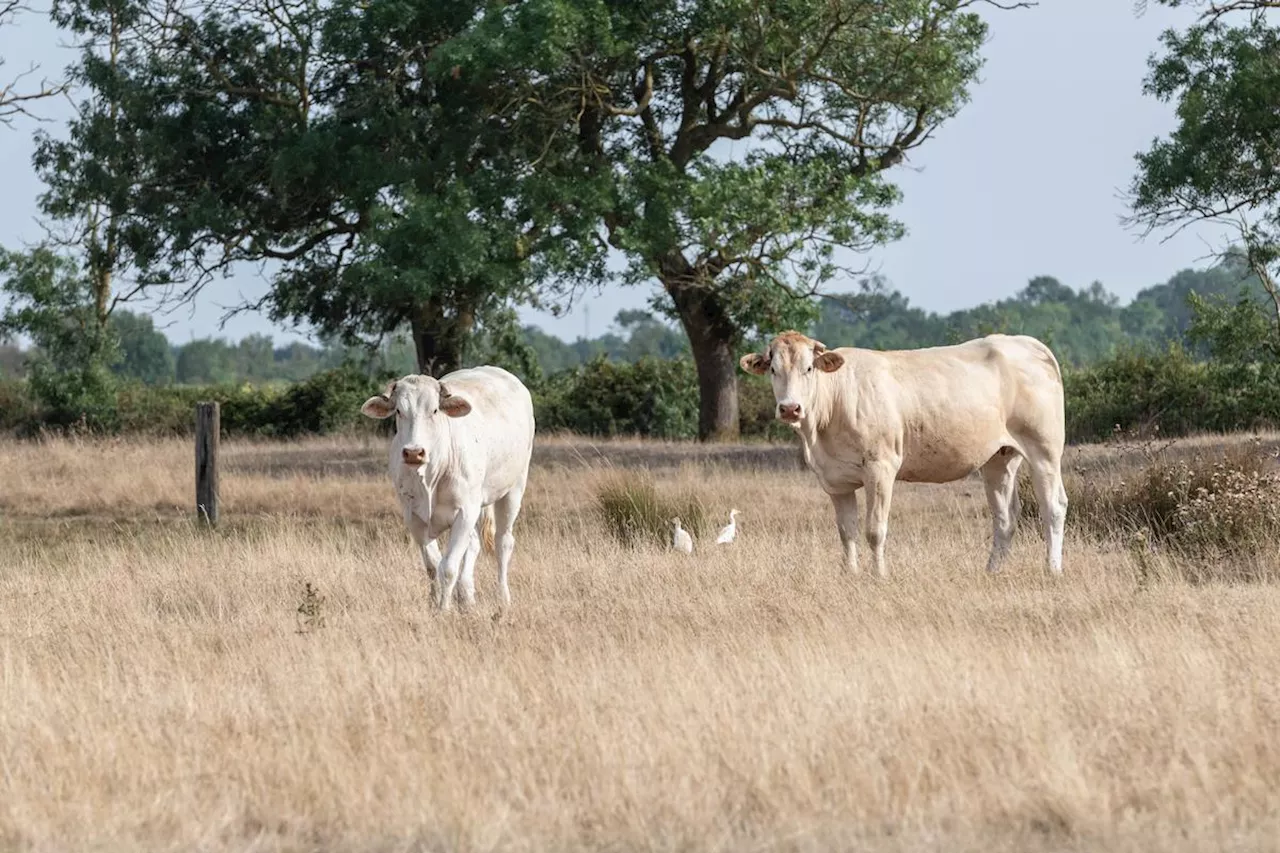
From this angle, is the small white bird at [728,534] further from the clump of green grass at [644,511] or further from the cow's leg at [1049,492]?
the cow's leg at [1049,492]

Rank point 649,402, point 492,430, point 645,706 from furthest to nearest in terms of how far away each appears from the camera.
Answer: point 649,402, point 492,430, point 645,706

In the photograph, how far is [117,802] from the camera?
6.36 m

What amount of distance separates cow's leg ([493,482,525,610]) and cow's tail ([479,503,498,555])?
4cm

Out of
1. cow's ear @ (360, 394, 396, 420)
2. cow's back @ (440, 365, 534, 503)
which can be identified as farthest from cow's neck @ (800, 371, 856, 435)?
cow's ear @ (360, 394, 396, 420)

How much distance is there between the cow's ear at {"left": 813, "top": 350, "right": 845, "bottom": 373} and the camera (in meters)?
11.9

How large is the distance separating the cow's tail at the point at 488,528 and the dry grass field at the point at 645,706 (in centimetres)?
30

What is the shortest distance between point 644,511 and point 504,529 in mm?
3972

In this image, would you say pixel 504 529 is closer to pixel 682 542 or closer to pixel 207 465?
pixel 682 542

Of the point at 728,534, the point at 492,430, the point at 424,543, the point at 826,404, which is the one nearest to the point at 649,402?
the point at 728,534

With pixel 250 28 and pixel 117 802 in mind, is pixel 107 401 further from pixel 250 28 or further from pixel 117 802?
pixel 117 802

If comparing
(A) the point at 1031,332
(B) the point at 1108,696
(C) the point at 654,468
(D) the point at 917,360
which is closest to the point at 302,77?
(C) the point at 654,468

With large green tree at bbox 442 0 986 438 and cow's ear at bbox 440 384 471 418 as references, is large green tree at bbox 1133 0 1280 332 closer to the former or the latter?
large green tree at bbox 442 0 986 438

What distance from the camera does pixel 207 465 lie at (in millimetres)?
17859

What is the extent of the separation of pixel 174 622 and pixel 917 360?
5636 mm
